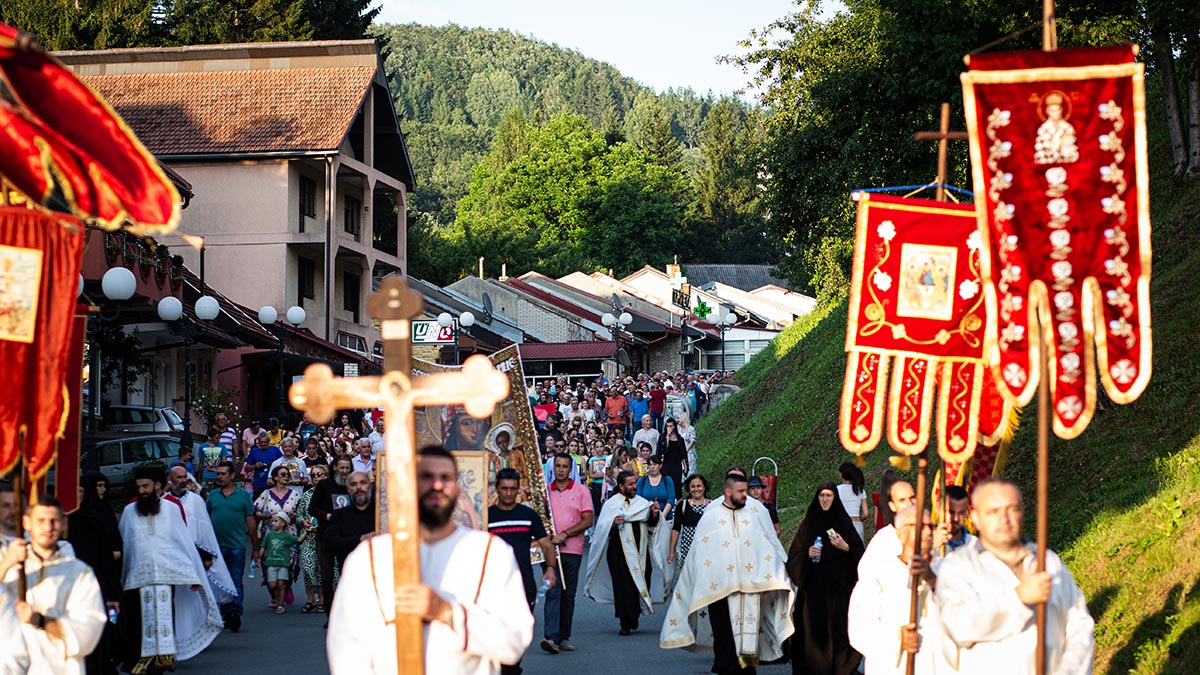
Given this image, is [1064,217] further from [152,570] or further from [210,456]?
[210,456]

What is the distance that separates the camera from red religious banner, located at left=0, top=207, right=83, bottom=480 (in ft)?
26.4

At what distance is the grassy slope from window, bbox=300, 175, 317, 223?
2148 centimetres

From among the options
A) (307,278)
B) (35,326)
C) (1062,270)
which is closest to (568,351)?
(307,278)

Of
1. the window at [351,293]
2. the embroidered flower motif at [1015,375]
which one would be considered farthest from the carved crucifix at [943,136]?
the window at [351,293]

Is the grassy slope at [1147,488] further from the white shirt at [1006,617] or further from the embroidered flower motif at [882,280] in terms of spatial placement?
the white shirt at [1006,617]

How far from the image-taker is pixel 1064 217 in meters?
7.77

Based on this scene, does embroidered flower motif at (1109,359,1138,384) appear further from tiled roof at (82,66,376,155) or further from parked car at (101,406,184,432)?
tiled roof at (82,66,376,155)

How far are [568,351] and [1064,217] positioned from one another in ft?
198

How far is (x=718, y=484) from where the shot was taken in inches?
1325

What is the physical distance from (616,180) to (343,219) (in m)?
46.9

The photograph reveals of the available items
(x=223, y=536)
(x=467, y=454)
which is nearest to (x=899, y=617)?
(x=467, y=454)

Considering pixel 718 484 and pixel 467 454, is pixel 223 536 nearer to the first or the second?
pixel 467 454

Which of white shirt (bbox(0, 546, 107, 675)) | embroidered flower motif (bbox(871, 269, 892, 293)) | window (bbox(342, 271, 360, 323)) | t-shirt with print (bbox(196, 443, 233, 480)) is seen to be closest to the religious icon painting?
white shirt (bbox(0, 546, 107, 675))

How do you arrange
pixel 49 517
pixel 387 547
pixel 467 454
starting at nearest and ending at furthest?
pixel 387 547 → pixel 49 517 → pixel 467 454
